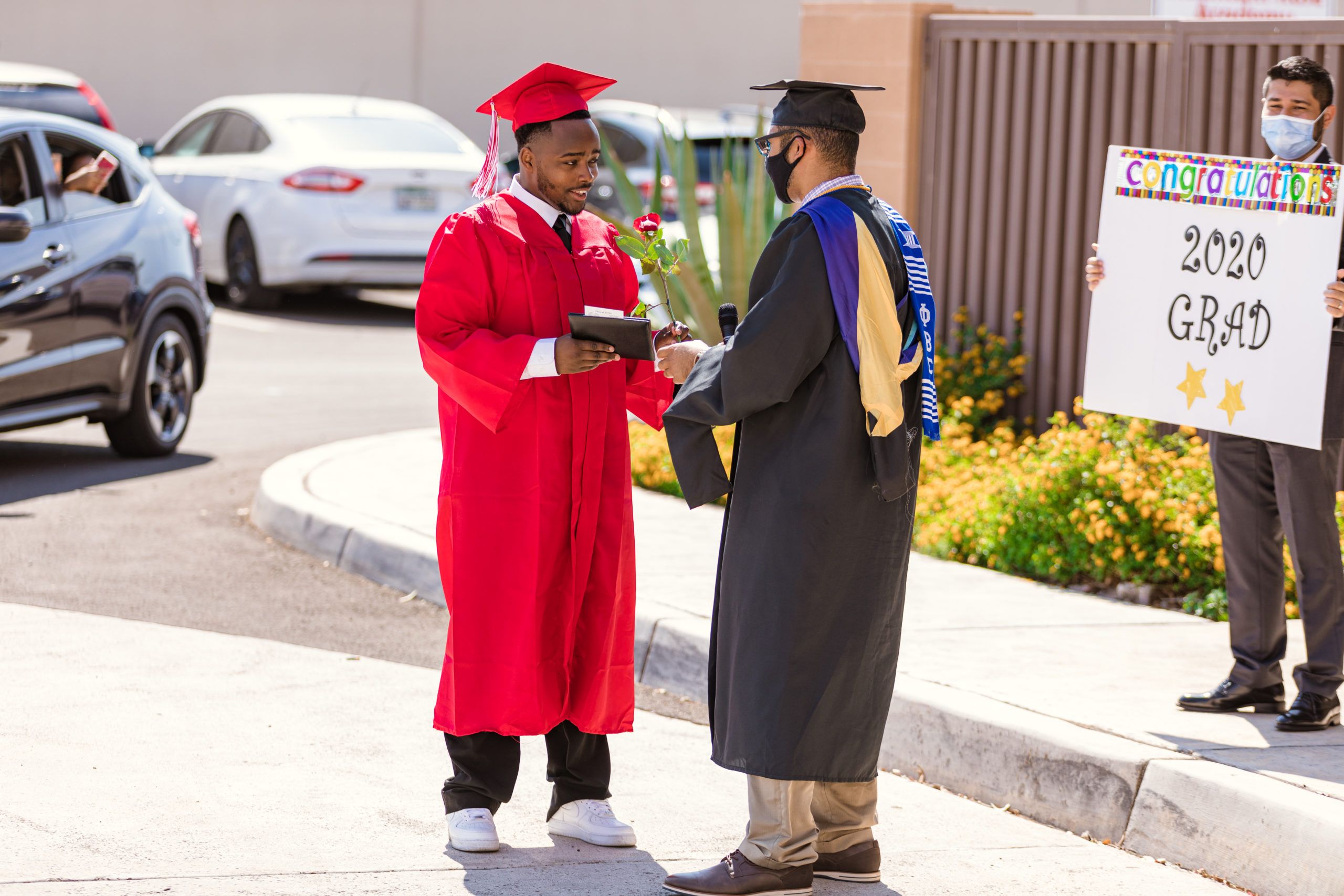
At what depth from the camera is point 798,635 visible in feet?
13.5

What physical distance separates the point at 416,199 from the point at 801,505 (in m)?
11.9

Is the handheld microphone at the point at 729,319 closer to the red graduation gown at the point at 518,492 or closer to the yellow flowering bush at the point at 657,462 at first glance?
the red graduation gown at the point at 518,492

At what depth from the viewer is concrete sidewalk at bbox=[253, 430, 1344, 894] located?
453 centimetres

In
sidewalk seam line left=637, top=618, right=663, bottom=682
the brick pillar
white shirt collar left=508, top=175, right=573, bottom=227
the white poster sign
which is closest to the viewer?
white shirt collar left=508, top=175, right=573, bottom=227

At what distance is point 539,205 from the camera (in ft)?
14.8

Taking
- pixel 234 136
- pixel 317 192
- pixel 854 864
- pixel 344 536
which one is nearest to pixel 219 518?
pixel 344 536

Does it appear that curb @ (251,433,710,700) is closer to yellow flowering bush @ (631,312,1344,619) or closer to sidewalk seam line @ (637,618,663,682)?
sidewalk seam line @ (637,618,663,682)

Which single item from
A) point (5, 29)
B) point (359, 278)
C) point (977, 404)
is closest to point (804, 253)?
point (977, 404)

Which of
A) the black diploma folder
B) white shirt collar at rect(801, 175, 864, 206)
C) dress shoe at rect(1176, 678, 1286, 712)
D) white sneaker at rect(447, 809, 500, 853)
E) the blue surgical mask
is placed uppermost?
the blue surgical mask

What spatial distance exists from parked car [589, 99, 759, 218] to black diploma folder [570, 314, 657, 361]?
34.9 feet

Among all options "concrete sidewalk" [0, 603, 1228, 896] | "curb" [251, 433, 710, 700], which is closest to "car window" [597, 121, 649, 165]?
"curb" [251, 433, 710, 700]

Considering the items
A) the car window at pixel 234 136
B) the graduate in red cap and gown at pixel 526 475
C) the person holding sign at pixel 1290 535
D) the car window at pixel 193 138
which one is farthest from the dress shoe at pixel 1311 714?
the car window at pixel 193 138

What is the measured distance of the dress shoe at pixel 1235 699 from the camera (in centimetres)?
534

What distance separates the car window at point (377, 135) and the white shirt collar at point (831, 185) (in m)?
12.1
